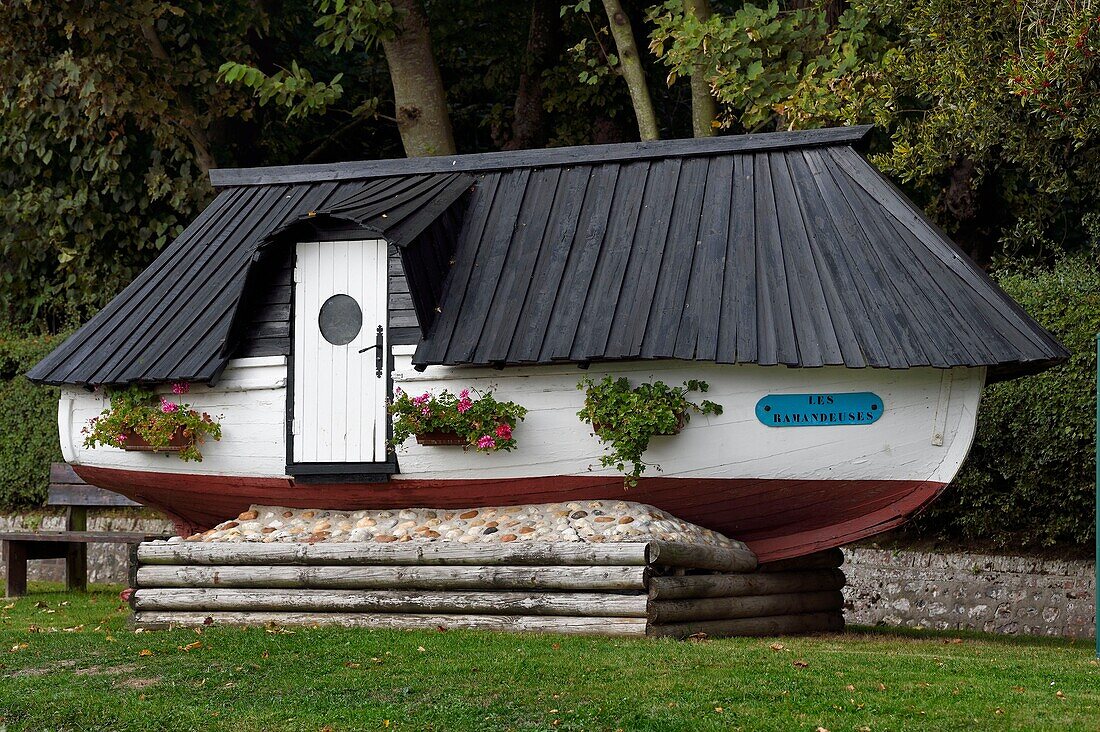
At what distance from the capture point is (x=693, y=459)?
9.52 m

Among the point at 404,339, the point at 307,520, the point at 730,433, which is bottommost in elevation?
the point at 307,520

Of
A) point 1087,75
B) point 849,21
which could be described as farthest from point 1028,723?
point 849,21

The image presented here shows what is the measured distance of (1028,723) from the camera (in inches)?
240

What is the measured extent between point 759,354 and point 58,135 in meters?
10.7

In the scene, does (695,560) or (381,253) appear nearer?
(695,560)

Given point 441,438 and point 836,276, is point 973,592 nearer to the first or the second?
point 836,276

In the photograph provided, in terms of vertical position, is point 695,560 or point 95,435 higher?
point 95,435

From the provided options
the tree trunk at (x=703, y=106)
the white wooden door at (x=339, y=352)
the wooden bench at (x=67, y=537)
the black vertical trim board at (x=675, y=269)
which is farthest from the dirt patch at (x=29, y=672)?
the tree trunk at (x=703, y=106)

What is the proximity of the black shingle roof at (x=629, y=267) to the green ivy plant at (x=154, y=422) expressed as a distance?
0.72ft

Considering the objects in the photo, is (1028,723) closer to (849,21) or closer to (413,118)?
(849,21)

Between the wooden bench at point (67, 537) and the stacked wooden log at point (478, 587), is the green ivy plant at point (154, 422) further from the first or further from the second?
the wooden bench at point (67, 537)

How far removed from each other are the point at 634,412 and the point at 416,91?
25.9 ft

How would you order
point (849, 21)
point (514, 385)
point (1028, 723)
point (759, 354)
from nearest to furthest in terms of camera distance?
point (1028, 723) → point (759, 354) → point (514, 385) → point (849, 21)

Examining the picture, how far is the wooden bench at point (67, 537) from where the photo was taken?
12.6m
